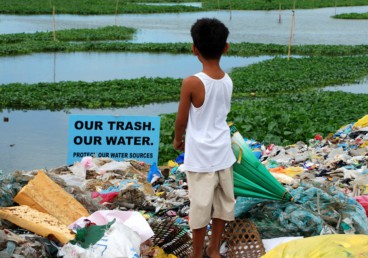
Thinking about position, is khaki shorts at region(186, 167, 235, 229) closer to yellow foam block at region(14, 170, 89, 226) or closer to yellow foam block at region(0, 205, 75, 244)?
yellow foam block at region(0, 205, 75, 244)

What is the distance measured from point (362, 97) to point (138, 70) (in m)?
9.72

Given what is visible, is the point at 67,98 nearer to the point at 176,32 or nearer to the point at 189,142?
the point at 189,142

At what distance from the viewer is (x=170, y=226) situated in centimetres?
491

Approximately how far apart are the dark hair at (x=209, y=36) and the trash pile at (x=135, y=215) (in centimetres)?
135

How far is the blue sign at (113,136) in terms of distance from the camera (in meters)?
7.49

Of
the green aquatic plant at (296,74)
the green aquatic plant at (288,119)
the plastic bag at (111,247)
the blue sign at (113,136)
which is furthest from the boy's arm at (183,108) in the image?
the green aquatic plant at (296,74)

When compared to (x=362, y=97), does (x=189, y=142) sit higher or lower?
higher

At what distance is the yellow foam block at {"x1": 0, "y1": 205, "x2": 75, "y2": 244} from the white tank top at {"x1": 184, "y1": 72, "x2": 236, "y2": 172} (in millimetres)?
1019

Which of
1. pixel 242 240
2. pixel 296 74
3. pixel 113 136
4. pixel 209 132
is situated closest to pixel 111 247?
pixel 209 132

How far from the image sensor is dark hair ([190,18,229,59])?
14.6 feet

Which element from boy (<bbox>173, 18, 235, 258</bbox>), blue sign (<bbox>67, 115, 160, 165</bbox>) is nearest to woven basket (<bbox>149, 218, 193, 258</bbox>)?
boy (<bbox>173, 18, 235, 258</bbox>)

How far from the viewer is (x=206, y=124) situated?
4.55 metres

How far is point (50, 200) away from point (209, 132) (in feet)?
5.04

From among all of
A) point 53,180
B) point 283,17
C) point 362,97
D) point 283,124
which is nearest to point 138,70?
point 362,97
